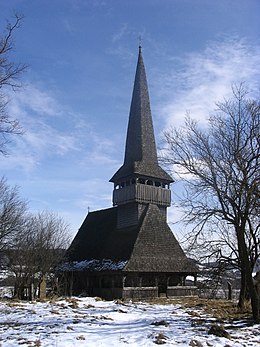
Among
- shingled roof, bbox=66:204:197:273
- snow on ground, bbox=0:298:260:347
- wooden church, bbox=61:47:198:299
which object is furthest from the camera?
wooden church, bbox=61:47:198:299

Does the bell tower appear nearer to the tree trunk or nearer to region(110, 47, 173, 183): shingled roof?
region(110, 47, 173, 183): shingled roof

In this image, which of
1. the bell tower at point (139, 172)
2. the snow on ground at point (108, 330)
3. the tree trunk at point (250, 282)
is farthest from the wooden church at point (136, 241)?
the snow on ground at point (108, 330)

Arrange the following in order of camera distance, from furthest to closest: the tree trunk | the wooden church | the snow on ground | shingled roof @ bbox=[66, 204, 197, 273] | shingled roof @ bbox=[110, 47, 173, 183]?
1. shingled roof @ bbox=[110, 47, 173, 183]
2. the wooden church
3. shingled roof @ bbox=[66, 204, 197, 273]
4. the tree trunk
5. the snow on ground

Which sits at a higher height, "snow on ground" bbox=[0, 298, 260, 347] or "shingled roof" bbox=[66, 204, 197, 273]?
"shingled roof" bbox=[66, 204, 197, 273]

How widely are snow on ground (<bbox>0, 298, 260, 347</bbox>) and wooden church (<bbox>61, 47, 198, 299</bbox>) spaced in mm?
14106

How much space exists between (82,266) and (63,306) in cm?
1784

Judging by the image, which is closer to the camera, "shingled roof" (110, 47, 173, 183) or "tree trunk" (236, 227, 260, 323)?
"tree trunk" (236, 227, 260, 323)

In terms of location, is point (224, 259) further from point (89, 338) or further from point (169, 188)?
point (169, 188)

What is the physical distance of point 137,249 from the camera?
3119 centimetres

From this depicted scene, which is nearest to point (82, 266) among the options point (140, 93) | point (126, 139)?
point (126, 139)

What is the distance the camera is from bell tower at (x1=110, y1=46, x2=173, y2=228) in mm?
34438

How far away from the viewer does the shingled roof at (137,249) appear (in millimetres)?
30859

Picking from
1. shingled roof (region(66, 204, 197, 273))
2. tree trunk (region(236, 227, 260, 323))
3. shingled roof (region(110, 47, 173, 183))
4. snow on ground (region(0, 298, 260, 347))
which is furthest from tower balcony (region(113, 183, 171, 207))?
tree trunk (region(236, 227, 260, 323))

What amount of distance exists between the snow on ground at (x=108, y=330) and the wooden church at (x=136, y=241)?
1411 centimetres
